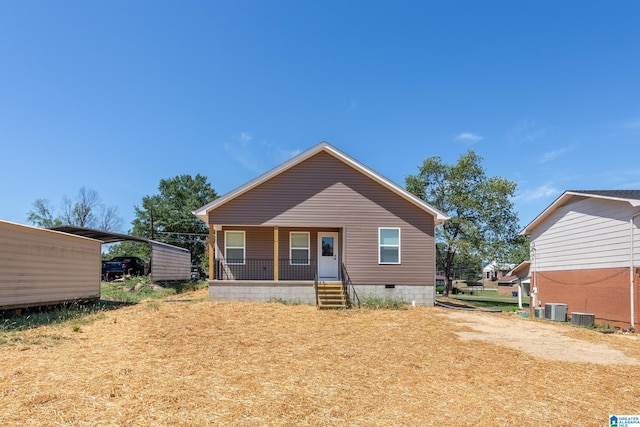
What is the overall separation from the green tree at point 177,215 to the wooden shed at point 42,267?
34.7 m

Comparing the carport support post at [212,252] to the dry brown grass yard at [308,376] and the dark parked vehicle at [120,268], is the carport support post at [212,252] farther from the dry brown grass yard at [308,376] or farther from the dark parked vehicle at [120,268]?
the dark parked vehicle at [120,268]

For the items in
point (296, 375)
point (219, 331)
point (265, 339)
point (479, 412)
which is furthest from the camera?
point (219, 331)

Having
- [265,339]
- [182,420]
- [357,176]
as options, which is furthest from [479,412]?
[357,176]

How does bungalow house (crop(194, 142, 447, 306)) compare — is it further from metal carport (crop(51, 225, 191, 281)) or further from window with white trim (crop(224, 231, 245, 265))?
metal carport (crop(51, 225, 191, 281))

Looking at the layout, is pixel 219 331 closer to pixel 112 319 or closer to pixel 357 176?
pixel 112 319

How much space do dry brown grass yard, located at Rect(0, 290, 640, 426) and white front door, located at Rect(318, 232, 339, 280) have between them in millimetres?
6885

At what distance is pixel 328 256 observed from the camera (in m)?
17.9

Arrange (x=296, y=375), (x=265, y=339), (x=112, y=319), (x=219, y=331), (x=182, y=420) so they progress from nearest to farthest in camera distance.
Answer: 1. (x=182, y=420)
2. (x=296, y=375)
3. (x=265, y=339)
4. (x=219, y=331)
5. (x=112, y=319)

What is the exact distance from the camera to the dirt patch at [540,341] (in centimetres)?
811

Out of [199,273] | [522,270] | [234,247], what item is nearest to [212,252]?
[234,247]

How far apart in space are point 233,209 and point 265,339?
27.1 ft

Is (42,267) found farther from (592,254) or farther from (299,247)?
(592,254)

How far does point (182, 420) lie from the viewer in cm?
447

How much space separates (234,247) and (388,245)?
651 cm
